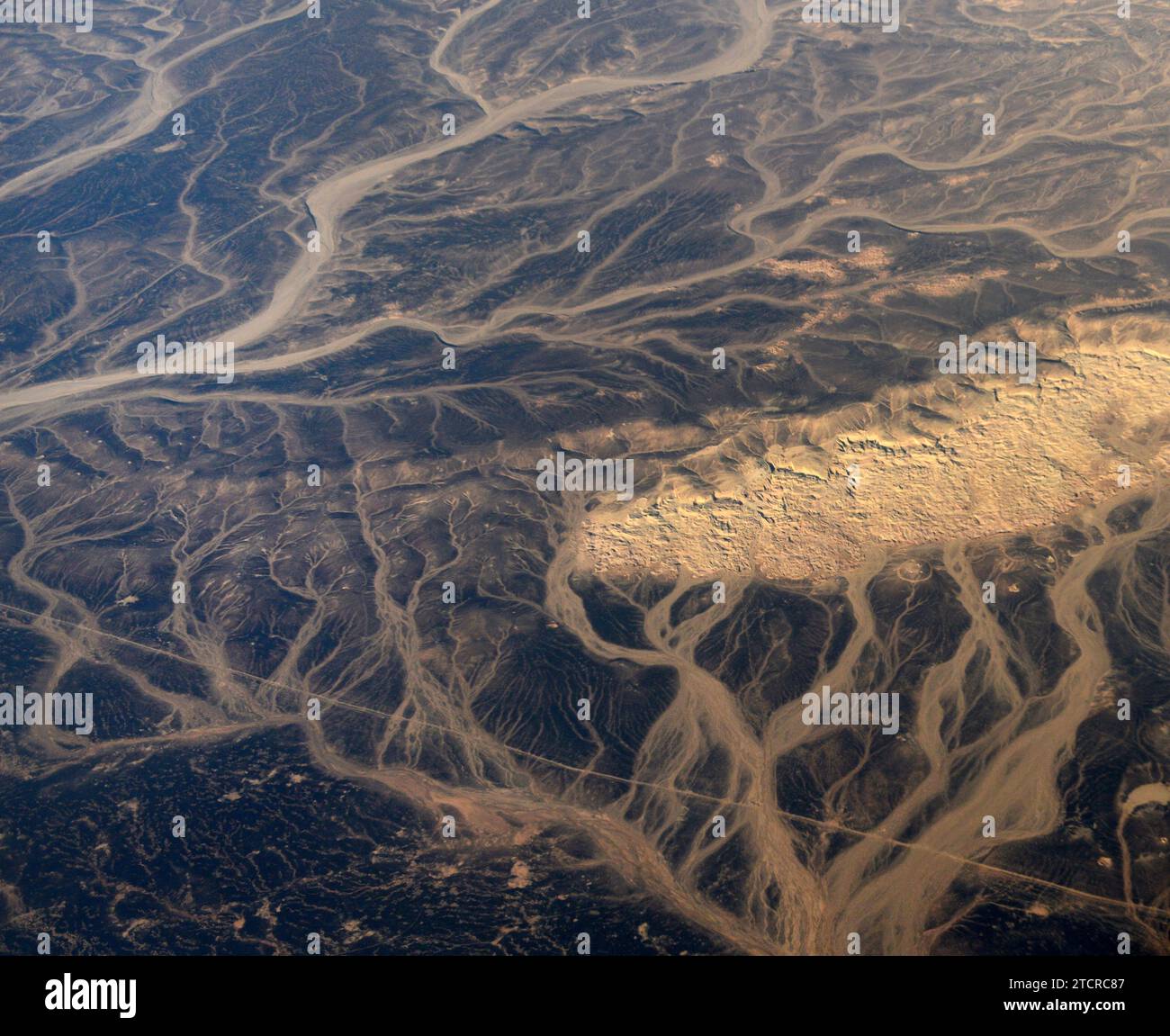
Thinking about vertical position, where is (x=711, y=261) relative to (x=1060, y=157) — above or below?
below

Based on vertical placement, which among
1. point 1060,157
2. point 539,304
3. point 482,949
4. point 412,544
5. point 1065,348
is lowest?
point 482,949

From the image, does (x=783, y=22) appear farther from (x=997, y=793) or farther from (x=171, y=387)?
(x=997, y=793)

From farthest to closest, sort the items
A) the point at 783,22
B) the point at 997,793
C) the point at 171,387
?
the point at 783,22 < the point at 171,387 < the point at 997,793

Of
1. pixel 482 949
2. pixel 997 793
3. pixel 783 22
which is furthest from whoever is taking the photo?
pixel 783 22

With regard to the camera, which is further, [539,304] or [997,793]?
[539,304]

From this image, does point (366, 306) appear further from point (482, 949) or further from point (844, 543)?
point (482, 949)

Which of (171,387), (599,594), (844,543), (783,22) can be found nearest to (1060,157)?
(783,22)
